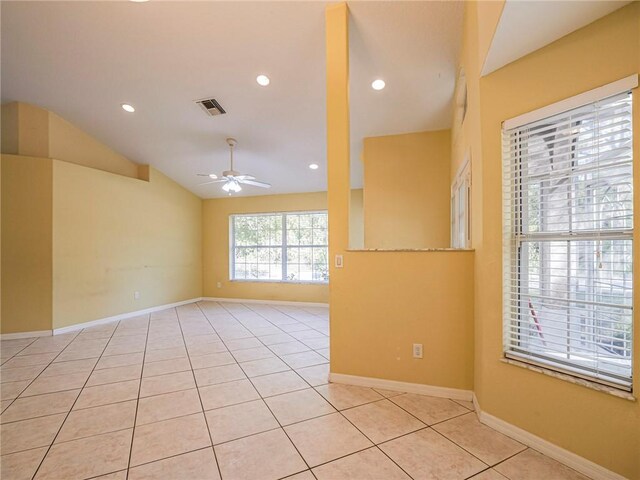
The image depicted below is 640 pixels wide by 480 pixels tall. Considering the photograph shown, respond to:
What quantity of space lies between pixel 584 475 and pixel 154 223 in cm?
653

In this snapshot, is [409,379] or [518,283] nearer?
[518,283]

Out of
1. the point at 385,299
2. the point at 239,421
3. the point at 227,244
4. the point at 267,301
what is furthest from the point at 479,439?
the point at 227,244

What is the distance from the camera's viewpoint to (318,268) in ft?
21.0

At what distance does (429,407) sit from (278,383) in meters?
1.27

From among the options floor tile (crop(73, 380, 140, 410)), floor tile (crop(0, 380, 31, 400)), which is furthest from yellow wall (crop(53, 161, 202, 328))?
floor tile (crop(73, 380, 140, 410))

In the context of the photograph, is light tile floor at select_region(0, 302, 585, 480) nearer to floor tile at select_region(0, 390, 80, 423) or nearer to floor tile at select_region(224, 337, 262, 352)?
floor tile at select_region(0, 390, 80, 423)

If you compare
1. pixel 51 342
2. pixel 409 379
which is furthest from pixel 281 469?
pixel 51 342

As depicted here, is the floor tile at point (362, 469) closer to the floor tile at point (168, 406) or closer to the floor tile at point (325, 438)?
the floor tile at point (325, 438)

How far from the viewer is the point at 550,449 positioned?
164 centimetres

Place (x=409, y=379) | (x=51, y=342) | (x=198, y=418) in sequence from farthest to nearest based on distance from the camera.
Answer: (x=51, y=342), (x=409, y=379), (x=198, y=418)

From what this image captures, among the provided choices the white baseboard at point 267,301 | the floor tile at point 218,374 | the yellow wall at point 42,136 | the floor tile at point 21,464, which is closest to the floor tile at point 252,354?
the floor tile at point 218,374

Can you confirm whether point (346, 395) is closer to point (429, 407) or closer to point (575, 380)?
point (429, 407)

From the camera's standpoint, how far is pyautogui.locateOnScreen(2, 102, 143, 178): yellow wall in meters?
4.14

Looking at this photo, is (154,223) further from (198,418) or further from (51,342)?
(198,418)
